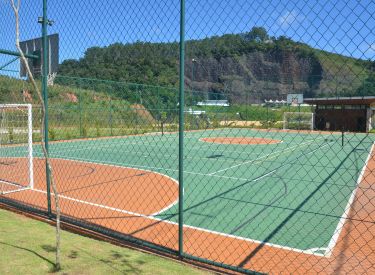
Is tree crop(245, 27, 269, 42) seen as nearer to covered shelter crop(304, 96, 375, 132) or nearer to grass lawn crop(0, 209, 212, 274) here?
covered shelter crop(304, 96, 375, 132)

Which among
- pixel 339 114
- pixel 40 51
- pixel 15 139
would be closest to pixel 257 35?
pixel 339 114

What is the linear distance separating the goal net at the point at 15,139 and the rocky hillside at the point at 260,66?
12.3 ft

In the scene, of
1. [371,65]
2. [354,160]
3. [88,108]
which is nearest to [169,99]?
[88,108]

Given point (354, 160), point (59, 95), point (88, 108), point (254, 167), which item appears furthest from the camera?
point (88, 108)

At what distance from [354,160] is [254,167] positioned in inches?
222

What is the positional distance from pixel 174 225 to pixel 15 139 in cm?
704

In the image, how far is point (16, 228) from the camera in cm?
500

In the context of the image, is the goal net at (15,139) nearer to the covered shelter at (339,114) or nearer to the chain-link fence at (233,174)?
the chain-link fence at (233,174)

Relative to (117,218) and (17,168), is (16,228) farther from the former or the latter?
(17,168)

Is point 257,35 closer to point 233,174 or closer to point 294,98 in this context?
point 294,98

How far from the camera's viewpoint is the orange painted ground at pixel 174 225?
4.61 meters

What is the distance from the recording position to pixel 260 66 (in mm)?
4141

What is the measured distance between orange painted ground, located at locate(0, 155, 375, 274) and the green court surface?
1.00 feet

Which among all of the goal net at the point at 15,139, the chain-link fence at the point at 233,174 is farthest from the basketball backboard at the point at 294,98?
the goal net at the point at 15,139
